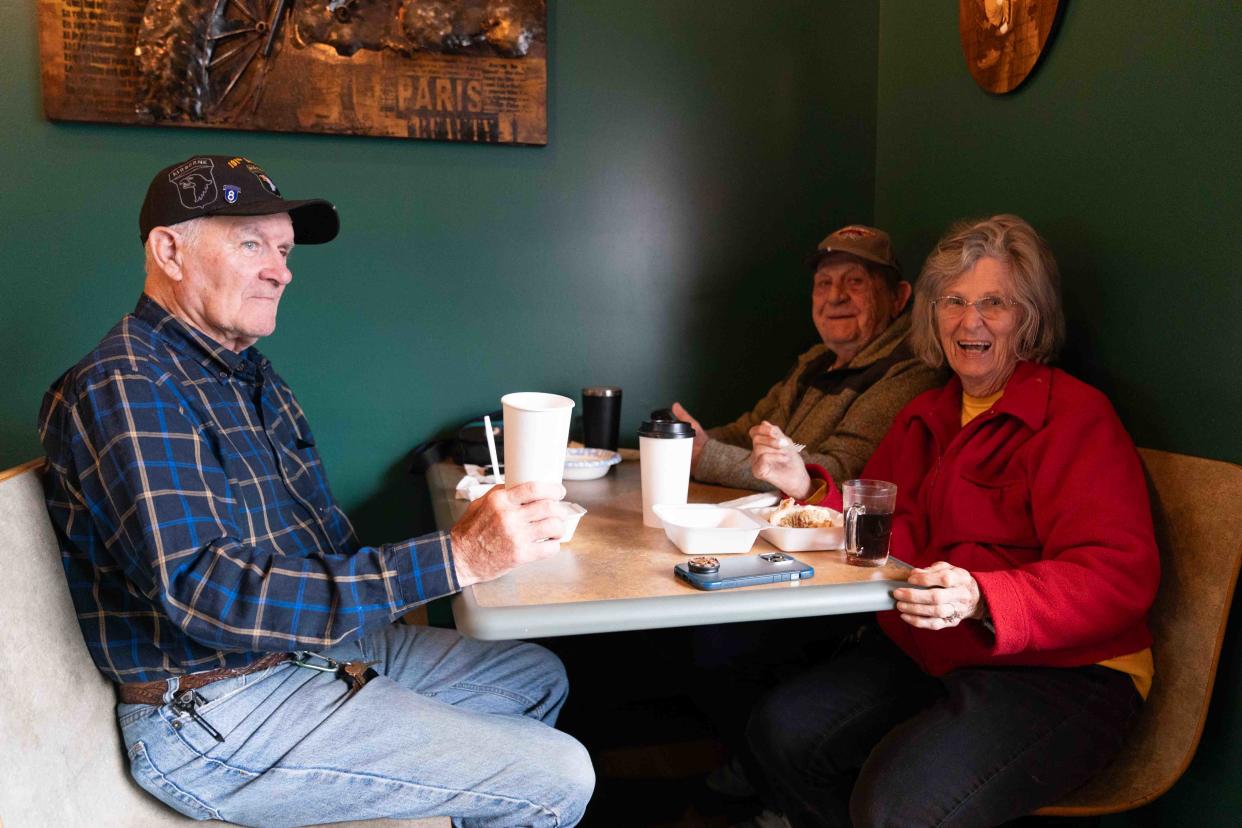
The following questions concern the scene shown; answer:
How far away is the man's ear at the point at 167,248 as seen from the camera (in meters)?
1.40

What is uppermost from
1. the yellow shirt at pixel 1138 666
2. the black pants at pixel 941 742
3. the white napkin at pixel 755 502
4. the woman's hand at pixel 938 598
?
the white napkin at pixel 755 502

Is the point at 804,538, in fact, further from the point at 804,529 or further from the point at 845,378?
the point at 845,378

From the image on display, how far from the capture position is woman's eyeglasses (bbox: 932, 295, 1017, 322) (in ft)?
5.32

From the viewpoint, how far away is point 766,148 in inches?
102

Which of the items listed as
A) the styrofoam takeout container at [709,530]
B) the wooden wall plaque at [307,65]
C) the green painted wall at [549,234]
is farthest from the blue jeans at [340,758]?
the wooden wall plaque at [307,65]

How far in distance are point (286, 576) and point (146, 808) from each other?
1.39 feet

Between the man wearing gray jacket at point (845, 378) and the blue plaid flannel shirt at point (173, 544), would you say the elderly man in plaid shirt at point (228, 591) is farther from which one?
the man wearing gray jacket at point (845, 378)

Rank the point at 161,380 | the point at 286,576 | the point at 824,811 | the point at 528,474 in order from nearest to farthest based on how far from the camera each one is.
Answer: the point at 286,576
the point at 161,380
the point at 528,474
the point at 824,811

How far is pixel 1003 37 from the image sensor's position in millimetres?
1983

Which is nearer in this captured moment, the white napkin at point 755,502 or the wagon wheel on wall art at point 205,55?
the white napkin at point 755,502

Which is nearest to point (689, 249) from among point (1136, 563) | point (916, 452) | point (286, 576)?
point (916, 452)

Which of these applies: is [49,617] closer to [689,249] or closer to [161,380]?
[161,380]

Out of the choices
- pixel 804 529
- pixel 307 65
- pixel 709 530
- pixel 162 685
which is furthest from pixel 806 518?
pixel 307 65

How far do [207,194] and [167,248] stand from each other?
108mm
